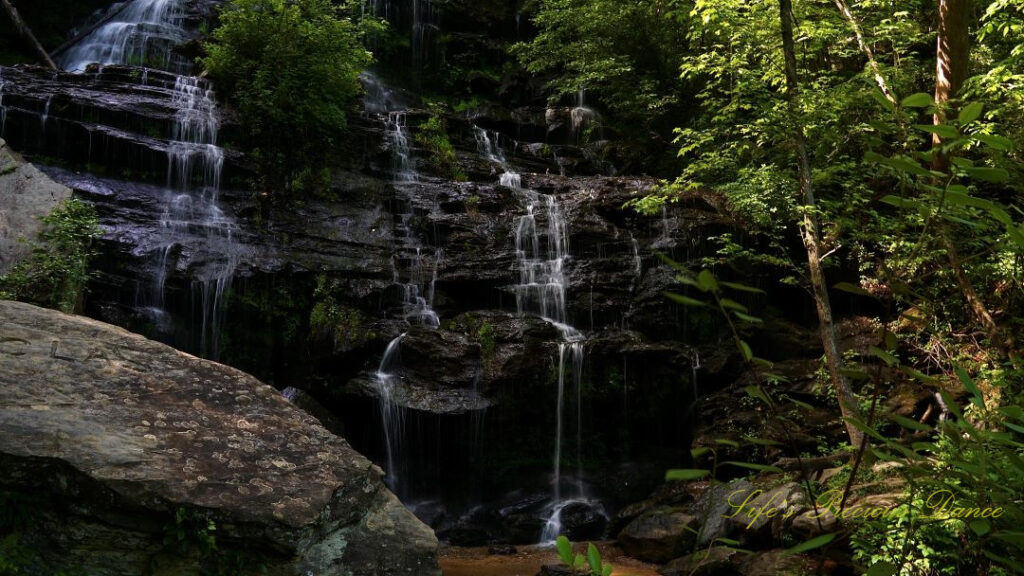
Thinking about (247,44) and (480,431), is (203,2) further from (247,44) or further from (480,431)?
(480,431)

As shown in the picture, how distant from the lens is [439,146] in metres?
15.4

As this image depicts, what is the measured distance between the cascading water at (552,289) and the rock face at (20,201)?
7.17 meters

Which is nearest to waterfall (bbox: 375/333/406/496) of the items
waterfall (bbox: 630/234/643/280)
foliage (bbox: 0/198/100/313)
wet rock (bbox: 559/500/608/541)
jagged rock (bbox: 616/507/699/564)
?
wet rock (bbox: 559/500/608/541)

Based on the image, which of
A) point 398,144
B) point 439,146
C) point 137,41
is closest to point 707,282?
point 398,144

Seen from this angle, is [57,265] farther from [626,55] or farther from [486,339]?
[626,55]

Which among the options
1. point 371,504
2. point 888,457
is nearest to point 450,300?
point 371,504

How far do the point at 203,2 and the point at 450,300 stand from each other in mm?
13450

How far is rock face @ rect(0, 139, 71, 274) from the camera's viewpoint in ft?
25.0

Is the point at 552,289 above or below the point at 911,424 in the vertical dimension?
below

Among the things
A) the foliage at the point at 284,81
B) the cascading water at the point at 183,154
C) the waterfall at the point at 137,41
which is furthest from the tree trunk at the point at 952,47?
the waterfall at the point at 137,41

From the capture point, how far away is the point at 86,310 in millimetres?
9508

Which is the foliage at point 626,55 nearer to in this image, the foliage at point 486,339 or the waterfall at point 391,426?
the foliage at point 486,339

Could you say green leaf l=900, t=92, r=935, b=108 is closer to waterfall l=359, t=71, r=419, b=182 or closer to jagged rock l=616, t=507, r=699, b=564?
jagged rock l=616, t=507, r=699, b=564

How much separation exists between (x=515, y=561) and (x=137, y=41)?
16229 millimetres
